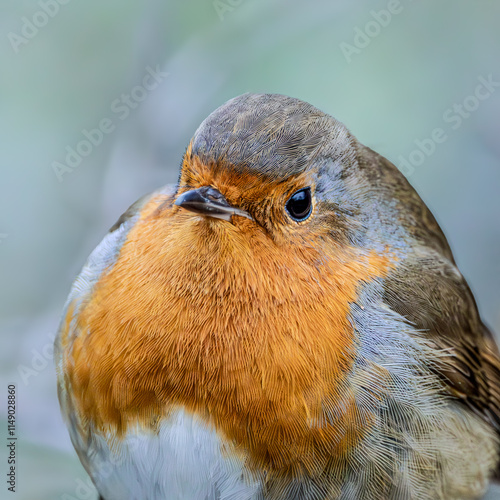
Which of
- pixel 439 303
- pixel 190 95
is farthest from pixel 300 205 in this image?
pixel 190 95

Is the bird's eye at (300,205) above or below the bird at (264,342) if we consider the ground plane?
above

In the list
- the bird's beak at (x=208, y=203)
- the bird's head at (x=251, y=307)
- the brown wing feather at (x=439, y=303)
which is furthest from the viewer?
the brown wing feather at (x=439, y=303)

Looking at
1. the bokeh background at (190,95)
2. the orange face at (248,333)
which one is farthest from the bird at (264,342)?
the bokeh background at (190,95)

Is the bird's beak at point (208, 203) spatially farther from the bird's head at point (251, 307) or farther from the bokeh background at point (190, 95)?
the bokeh background at point (190, 95)

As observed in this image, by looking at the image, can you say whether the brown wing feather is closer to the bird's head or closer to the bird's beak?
the bird's head

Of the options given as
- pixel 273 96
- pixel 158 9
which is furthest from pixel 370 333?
pixel 158 9

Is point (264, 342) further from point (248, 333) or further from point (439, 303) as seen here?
point (439, 303)

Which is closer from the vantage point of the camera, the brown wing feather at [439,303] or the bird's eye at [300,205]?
the bird's eye at [300,205]

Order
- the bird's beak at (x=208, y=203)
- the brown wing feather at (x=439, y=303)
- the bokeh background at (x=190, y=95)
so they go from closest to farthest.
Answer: the bird's beak at (x=208, y=203), the brown wing feather at (x=439, y=303), the bokeh background at (x=190, y=95)
